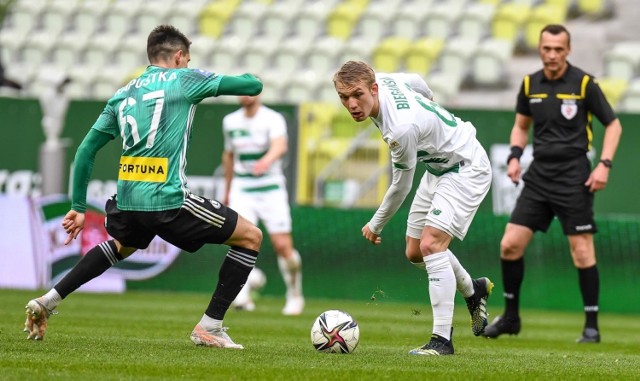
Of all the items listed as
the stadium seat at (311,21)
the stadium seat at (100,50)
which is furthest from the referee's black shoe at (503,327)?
the stadium seat at (100,50)

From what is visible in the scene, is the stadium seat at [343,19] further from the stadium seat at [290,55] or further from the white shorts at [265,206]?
the white shorts at [265,206]

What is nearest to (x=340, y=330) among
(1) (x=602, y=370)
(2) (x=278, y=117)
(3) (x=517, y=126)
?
(1) (x=602, y=370)

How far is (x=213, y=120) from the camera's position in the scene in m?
16.5

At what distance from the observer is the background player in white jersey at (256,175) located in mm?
12242

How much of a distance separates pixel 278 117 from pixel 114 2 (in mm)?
12535

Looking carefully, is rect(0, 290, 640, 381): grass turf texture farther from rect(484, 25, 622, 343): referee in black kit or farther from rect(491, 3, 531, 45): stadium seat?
rect(491, 3, 531, 45): stadium seat

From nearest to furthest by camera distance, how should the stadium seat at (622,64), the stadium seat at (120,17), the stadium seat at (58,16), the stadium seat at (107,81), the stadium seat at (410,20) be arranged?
the stadium seat at (622,64)
the stadium seat at (410,20)
the stadium seat at (107,81)
the stadium seat at (120,17)
the stadium seat at (58,16)

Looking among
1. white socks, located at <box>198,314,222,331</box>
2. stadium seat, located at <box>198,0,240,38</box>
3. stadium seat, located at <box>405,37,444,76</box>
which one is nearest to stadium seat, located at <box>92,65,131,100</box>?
stadium seat, located at <box>198,0,240,38</box>

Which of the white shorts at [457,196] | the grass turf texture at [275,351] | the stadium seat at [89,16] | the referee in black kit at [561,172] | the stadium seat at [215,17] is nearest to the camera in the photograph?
the grass turf texture at [275,351]

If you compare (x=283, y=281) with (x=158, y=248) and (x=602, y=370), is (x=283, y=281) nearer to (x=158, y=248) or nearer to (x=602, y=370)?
(x=158, y=248)

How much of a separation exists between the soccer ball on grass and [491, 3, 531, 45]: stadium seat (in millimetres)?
14435

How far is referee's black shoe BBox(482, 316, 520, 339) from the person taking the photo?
9.34m

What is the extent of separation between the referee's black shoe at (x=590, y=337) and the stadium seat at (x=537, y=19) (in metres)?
12.0

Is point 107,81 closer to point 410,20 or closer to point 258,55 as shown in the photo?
point 258,55
